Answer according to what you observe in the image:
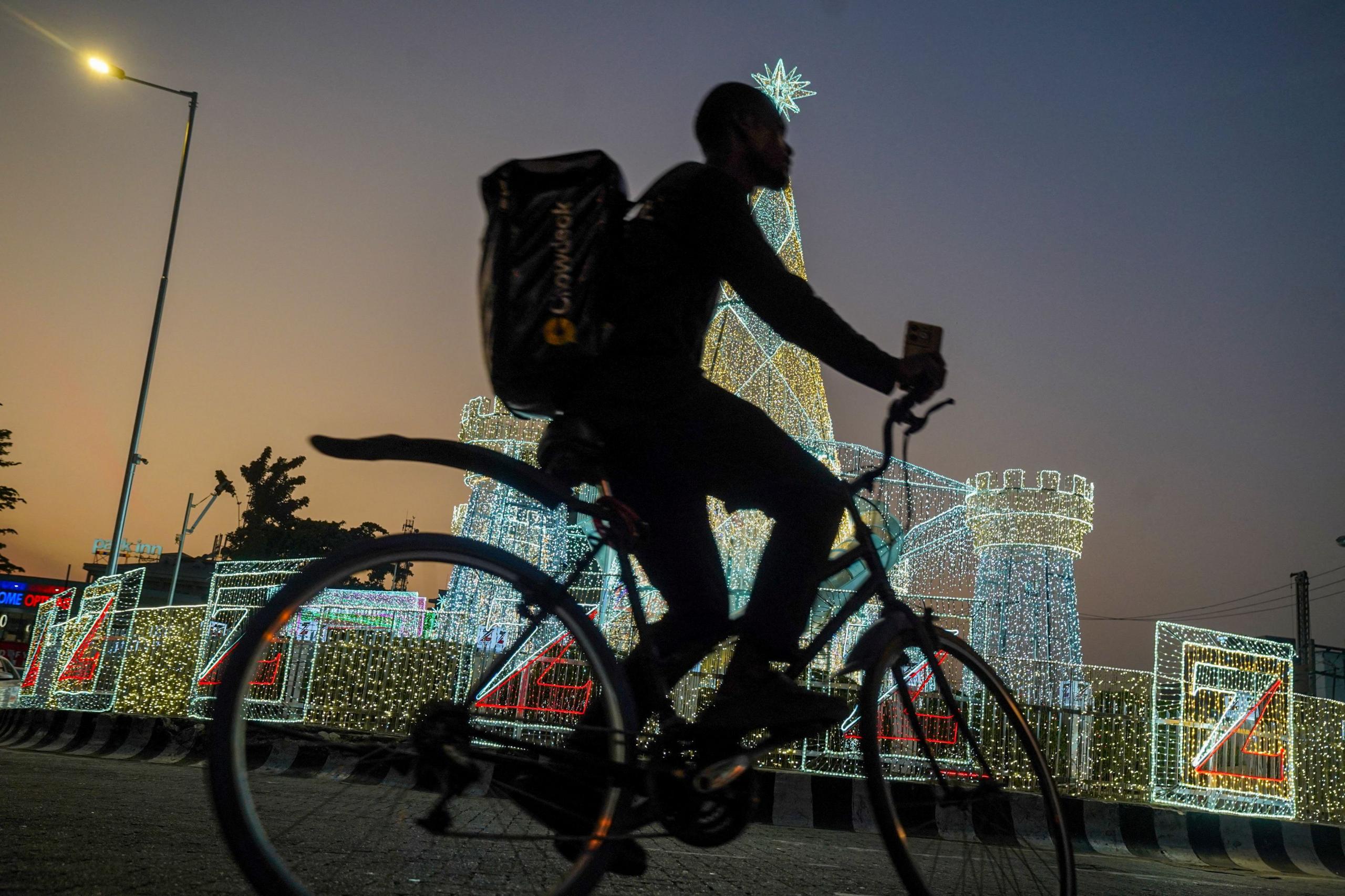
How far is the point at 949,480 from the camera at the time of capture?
25844mm

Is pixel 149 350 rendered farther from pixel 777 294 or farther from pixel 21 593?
pixel 21 593

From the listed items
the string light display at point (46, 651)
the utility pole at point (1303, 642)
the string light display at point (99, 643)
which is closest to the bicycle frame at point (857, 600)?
the string light display at point (99, 643)

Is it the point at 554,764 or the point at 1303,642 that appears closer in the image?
the point at 554,764

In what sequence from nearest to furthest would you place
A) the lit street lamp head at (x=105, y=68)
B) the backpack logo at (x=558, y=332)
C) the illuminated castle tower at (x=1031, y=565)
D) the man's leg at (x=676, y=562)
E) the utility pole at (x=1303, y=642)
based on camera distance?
1. the backpack logo at (x=558, y=332)
2. the man's leg at (x=676, y=562)
3. the lit street lamp head at (x=105, y=68)
4. the illuminated castle tower at (x=1031, y=565)
5. the utility pole at (x=1303, y=642)

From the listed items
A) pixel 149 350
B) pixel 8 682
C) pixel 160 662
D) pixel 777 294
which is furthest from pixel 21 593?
pixel 777 294

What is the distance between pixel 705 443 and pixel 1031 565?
2349 centimetres

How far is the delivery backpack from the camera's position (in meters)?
2.62

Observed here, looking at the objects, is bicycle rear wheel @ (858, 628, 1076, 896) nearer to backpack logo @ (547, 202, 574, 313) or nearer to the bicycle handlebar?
the bicycle handlebar

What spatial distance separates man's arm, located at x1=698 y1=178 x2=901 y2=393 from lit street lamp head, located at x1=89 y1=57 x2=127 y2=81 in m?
20.2

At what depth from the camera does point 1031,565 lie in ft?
81.3

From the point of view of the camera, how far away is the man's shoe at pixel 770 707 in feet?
8.82

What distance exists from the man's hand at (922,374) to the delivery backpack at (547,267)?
2.75 feet

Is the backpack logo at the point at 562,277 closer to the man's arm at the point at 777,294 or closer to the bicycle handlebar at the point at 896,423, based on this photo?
the man's arm at the point at 777,294

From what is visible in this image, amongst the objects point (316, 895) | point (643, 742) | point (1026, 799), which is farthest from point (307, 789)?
point (1026, 799)
